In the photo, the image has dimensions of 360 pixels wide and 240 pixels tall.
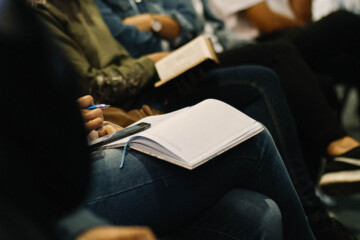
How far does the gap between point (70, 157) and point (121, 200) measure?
0.23 metres

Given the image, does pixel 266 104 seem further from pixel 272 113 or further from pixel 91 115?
pixel 91 115

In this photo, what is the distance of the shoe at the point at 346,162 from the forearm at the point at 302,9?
0.93 meters

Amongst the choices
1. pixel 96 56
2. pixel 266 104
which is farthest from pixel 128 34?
pixel 266 104

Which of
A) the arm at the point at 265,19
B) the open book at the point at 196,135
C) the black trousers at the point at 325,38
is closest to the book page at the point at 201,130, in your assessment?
the open book at the point at 196,135

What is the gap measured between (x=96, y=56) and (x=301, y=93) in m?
0.60

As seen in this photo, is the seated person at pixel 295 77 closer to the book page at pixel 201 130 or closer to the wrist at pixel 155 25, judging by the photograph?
the wrist at pixel 155 25

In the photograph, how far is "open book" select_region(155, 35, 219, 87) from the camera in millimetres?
981

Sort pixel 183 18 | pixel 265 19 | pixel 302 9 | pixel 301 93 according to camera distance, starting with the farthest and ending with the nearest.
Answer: pixel 302 9, pixel 265 19, pixel 183 18, pixel 301 93

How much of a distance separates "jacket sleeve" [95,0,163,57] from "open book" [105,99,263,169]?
670 millimetres

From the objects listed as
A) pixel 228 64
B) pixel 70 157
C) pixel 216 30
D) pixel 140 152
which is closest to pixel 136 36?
pixel 228 64

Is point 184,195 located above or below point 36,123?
below

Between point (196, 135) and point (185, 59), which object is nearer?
point (196, 135)

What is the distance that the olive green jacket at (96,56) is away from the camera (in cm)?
95

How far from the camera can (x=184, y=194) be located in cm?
60
